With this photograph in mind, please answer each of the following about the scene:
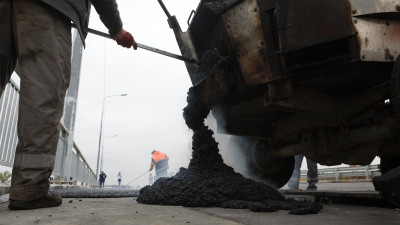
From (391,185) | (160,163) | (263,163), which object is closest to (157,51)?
(263,163)

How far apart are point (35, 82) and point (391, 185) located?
210 cm

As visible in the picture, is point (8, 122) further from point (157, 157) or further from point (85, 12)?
point (157, 157)

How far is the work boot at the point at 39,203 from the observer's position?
1913 mm

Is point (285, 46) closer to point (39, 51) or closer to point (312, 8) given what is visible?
point (312, 8)

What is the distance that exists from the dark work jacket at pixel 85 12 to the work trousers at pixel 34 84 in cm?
8

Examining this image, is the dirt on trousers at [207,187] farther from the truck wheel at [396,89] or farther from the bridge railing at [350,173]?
the bridge railing at [350,173]

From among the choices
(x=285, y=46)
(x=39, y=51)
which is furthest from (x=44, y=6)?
(x=285, y=46)

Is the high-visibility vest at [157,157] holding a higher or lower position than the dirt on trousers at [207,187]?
higher

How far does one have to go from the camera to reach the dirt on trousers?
2.27 m

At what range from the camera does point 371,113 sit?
101 inches

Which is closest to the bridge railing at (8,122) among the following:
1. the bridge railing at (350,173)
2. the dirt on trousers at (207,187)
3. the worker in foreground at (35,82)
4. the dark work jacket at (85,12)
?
the worker in foreground at (35,82)

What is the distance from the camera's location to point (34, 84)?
2010mm

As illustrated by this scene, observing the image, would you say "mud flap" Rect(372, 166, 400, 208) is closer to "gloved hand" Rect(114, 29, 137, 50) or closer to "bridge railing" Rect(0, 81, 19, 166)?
"gloved hand" Rect(114, 29, 137, 50)

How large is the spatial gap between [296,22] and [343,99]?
3.20ft
